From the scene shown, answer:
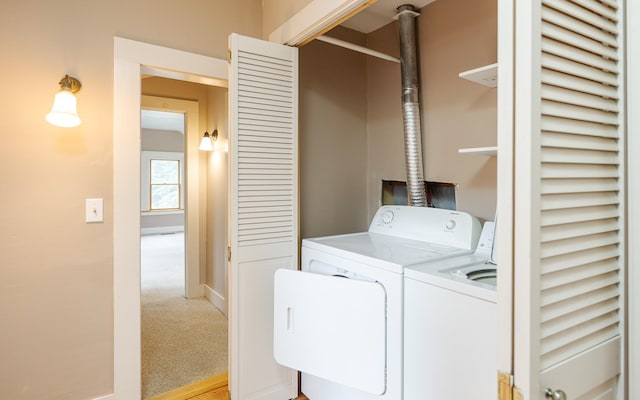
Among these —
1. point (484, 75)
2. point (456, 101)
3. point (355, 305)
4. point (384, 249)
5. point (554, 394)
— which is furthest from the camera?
point (456, 101)

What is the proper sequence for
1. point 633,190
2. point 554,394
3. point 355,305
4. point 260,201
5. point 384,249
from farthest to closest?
point 260,201
point 384,249
point 355,305
point 633,190
point 554,394

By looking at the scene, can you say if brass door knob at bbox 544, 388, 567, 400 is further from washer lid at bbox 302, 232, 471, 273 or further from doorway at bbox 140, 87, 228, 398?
doorway at bbox 140, 87, 228, 398

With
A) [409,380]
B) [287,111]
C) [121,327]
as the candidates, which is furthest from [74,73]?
[409,380]

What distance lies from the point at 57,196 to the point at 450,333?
185 centimetres

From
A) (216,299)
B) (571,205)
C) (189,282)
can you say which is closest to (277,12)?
(571,205)

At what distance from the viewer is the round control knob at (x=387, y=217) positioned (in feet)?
7.44

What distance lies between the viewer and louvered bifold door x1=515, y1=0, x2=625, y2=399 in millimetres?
711

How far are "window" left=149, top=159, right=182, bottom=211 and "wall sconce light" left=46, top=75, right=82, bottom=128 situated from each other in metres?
6.97

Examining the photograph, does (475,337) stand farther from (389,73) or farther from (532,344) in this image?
(389,73)

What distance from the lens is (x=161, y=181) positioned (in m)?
8.45

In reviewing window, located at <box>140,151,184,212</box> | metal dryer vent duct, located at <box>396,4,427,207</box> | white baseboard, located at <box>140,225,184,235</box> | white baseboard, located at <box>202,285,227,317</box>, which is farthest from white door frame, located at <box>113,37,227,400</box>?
white baseboard, located at <box>140,225,184,235</box>

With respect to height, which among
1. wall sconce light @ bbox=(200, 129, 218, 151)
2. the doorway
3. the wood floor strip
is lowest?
the wood floor strip

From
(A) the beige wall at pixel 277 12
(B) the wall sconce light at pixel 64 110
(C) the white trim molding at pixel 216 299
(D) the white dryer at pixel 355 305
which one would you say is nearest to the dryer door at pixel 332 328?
(D) the white dryer at pixel 355 305

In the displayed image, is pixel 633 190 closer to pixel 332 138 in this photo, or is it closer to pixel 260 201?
pixel 260 201
